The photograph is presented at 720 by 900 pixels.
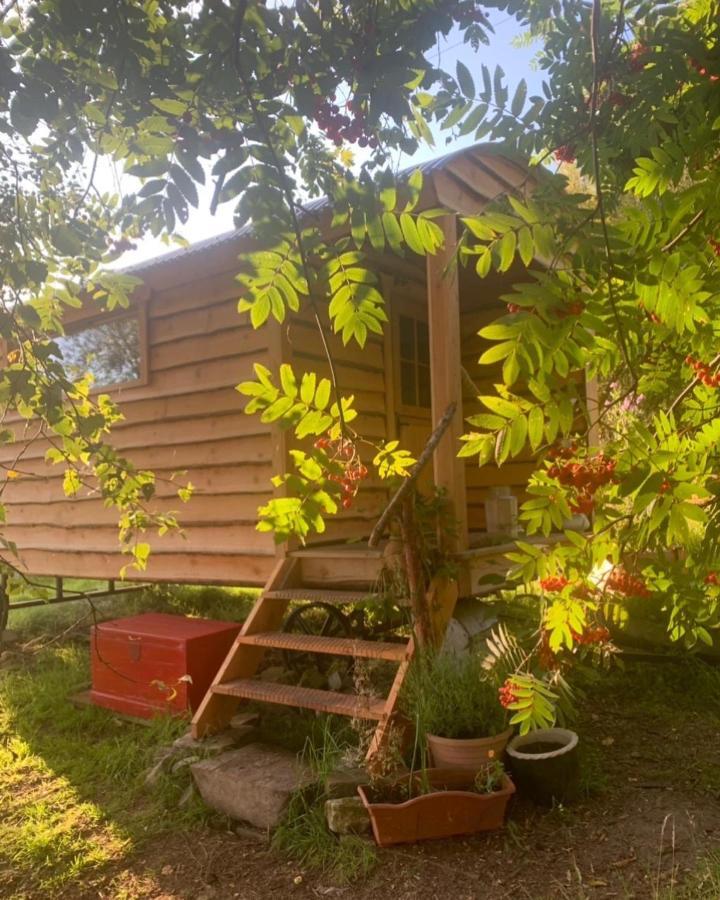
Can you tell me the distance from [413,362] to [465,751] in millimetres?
4117

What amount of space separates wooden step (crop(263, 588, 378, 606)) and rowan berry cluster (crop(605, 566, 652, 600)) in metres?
1.84

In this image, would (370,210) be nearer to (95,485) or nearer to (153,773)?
(153,773)

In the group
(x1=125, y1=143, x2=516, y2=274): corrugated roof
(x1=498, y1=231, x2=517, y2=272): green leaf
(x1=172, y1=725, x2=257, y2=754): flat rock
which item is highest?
(x1=125, y1=143, x2=516, y2=274): corrugated roof

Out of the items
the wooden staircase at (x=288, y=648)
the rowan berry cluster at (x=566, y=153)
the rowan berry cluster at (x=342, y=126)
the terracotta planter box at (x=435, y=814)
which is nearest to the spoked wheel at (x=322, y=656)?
the wooden staircase at (x=288, y=648)

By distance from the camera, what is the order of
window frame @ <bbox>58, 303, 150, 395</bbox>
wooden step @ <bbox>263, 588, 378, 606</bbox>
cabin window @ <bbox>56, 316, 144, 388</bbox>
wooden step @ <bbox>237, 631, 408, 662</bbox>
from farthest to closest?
cabin window @ <bbox>56, 316, 144, 388</bbox> < window frame @ <bbox>58, 303, 150, 395</bbox> < wooden step @ <bbox>263, 588, 378, 606</bbox> < wooden step @ <bbox>237, 631, 408, 662</bbox>

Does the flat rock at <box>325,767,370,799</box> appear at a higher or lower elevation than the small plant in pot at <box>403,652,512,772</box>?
lower

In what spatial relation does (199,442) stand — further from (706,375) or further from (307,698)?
(706,375)

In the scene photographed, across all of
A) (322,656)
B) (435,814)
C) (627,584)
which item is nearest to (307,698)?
(435,814)

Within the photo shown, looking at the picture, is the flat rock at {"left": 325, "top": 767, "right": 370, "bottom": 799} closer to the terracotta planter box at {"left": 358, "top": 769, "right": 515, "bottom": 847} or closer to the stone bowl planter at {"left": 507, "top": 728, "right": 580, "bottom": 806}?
the terracotta planter box at {"left": 358, "top": 769, "right": 515, "bottom": 847}

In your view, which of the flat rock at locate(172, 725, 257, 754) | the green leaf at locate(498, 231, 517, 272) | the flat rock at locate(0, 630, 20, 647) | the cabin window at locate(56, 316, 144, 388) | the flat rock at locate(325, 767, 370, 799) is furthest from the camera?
the flat rock at locate(0, 630, 20, 647)

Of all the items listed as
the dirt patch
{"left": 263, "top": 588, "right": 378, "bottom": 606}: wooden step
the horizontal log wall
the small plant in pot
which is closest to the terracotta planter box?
the dirt patch

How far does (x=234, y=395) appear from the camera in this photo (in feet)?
17.7

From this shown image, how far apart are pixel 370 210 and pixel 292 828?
8.97ft

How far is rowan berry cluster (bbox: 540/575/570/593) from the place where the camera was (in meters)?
1.98
